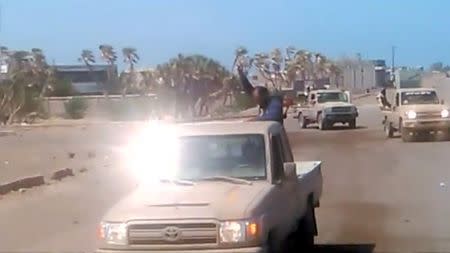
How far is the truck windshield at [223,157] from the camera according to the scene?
410 inches

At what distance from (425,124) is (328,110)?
561 inches

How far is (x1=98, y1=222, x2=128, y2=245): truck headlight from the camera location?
30.4ft

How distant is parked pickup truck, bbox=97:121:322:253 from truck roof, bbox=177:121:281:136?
10 mm

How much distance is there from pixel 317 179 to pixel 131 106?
72.6 metres

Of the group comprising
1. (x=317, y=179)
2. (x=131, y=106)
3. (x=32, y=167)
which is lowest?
(x=131, y=106)

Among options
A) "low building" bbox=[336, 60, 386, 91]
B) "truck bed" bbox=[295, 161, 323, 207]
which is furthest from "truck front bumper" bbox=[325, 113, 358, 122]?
"low building" bbox=[336, 60, 386, 91]

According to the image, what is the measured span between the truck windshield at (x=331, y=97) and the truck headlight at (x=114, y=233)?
149 ft

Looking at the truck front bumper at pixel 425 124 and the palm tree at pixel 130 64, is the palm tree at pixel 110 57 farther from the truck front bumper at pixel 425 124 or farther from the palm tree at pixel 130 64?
the truck front bumper at pixel 425 124

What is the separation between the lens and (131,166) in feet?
93.1

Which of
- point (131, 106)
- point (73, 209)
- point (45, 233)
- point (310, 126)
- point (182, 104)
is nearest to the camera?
point (45, 233)

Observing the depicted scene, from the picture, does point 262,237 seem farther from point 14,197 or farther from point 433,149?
point 433,149

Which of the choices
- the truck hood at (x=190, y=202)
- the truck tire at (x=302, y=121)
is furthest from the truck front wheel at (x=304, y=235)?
the truck tire at (x=302, y=121)

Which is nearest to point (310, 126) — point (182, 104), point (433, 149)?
point (182, 104)

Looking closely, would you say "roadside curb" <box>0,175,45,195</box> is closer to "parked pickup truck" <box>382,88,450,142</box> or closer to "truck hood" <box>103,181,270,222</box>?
"truck hood" <box>103,181,270,222</box>
